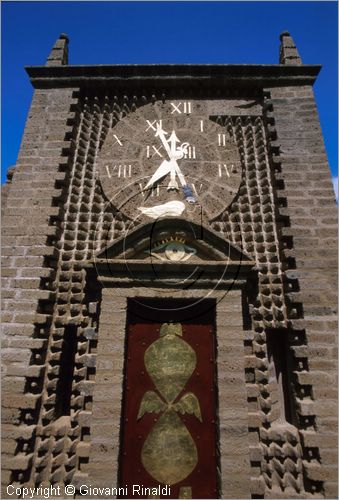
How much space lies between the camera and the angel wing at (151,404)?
4656 millimetres

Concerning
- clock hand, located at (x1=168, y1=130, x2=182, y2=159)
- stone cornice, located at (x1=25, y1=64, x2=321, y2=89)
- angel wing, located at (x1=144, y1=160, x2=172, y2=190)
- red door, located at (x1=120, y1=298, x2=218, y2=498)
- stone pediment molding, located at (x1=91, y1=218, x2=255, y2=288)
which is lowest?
red door, located at (x1=120, y1=298, x2=218, y2=498)

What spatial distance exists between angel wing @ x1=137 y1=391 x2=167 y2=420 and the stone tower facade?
20 mm

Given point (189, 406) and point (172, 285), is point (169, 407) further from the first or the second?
point (172, 285)

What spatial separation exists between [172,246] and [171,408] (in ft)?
8.17

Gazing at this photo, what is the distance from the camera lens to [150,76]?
21.7 feet

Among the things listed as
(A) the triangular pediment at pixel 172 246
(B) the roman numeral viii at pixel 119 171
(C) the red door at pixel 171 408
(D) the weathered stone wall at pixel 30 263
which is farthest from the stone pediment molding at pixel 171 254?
(B) the roman numeral viii at pixel 119 171

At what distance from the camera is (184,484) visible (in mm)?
4406

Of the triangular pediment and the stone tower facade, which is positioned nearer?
the stone tower facade

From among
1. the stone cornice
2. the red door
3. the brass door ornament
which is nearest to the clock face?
the stone cornice

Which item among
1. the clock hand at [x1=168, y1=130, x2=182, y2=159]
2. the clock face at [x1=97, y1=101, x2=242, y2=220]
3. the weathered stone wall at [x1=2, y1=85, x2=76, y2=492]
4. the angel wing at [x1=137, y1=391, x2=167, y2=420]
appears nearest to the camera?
the weathered stone wall at [x1=2, y1=85, x2=76, y2=492]

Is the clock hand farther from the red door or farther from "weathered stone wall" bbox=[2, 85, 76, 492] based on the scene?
the red door

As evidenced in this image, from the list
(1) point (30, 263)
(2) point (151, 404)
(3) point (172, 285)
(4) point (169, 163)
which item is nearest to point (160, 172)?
(4) point (169, 163)

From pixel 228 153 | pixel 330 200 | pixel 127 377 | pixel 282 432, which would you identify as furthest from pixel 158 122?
pixel 282 432

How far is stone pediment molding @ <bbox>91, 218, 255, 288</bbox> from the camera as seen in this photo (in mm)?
5074
